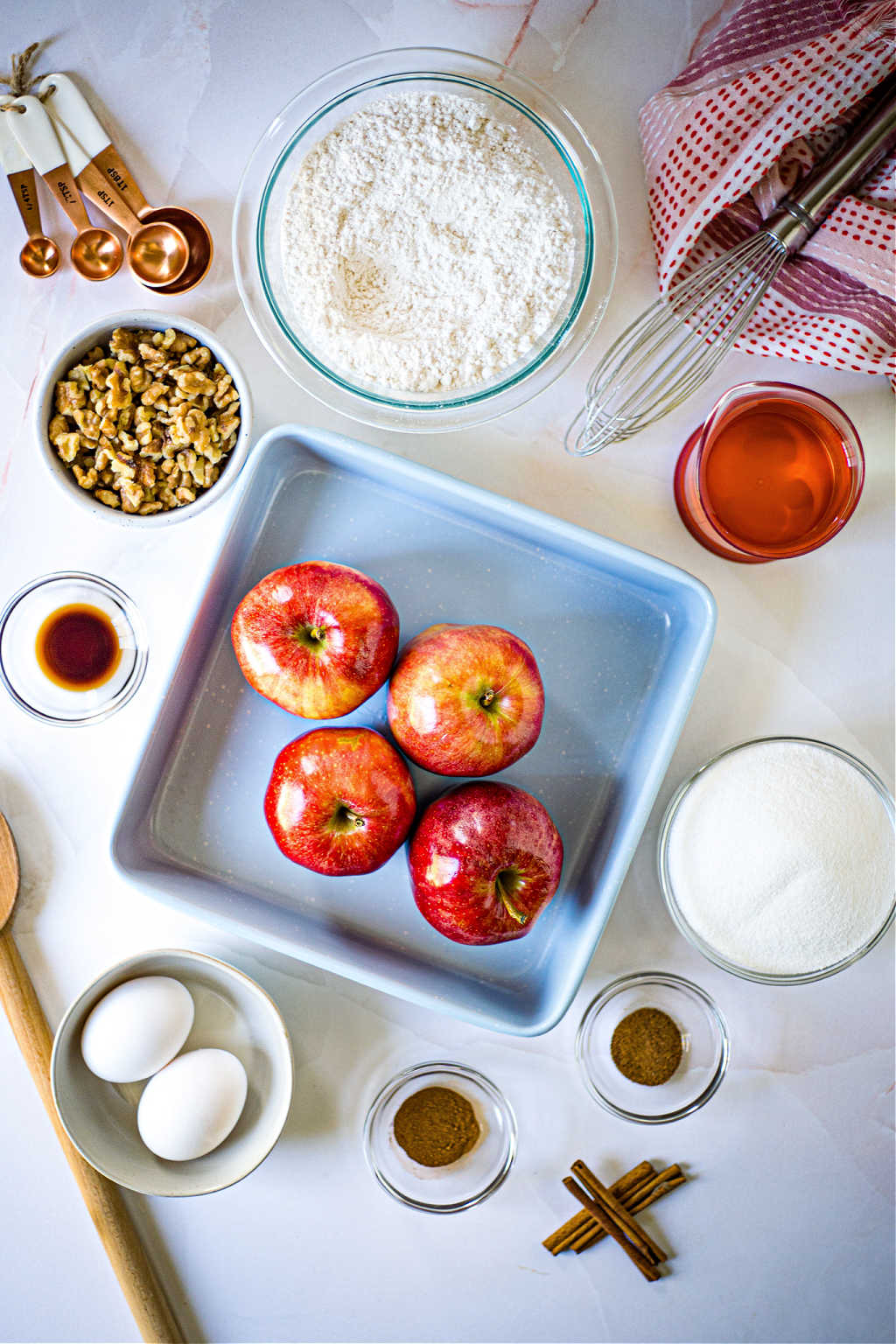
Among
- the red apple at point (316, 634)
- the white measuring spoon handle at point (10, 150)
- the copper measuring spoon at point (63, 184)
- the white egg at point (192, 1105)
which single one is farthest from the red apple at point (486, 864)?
the white measuring spoon handle at point (10, 150)

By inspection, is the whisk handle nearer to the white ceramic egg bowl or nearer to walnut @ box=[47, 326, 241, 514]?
walnut @ box=[47, 326, 241, 514]

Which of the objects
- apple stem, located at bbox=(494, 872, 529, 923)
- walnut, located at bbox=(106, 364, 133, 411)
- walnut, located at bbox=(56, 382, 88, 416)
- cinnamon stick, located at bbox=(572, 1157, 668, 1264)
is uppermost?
walnut, located at bbox=(106, 364, 133, 411)

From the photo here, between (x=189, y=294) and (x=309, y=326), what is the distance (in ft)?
0.52

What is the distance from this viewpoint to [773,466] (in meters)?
0.79

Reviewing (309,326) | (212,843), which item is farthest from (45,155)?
(212,843)

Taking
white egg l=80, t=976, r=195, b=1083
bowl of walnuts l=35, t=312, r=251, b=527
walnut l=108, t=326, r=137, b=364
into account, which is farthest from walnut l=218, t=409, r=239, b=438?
white egg l=80, t=976, r=195, b=1083

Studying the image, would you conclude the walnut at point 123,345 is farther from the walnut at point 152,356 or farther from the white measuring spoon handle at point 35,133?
the white measuring spoon handle at point 35,133

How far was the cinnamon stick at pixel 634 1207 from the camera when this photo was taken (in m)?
0.85

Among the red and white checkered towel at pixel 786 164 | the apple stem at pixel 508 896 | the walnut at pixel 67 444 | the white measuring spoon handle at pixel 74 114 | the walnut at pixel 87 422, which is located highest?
the red and white checkered towel at pixel 786 164

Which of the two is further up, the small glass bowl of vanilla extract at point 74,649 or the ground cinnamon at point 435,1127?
the small glass bowl of vanilla extract at point 74,649

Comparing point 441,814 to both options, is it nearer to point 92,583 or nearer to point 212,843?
point 212,843

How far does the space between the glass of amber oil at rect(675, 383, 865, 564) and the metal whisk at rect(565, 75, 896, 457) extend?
0.06 m

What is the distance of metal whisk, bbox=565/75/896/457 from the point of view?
75 cm

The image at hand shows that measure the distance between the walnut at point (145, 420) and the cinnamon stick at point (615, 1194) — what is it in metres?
0.80
